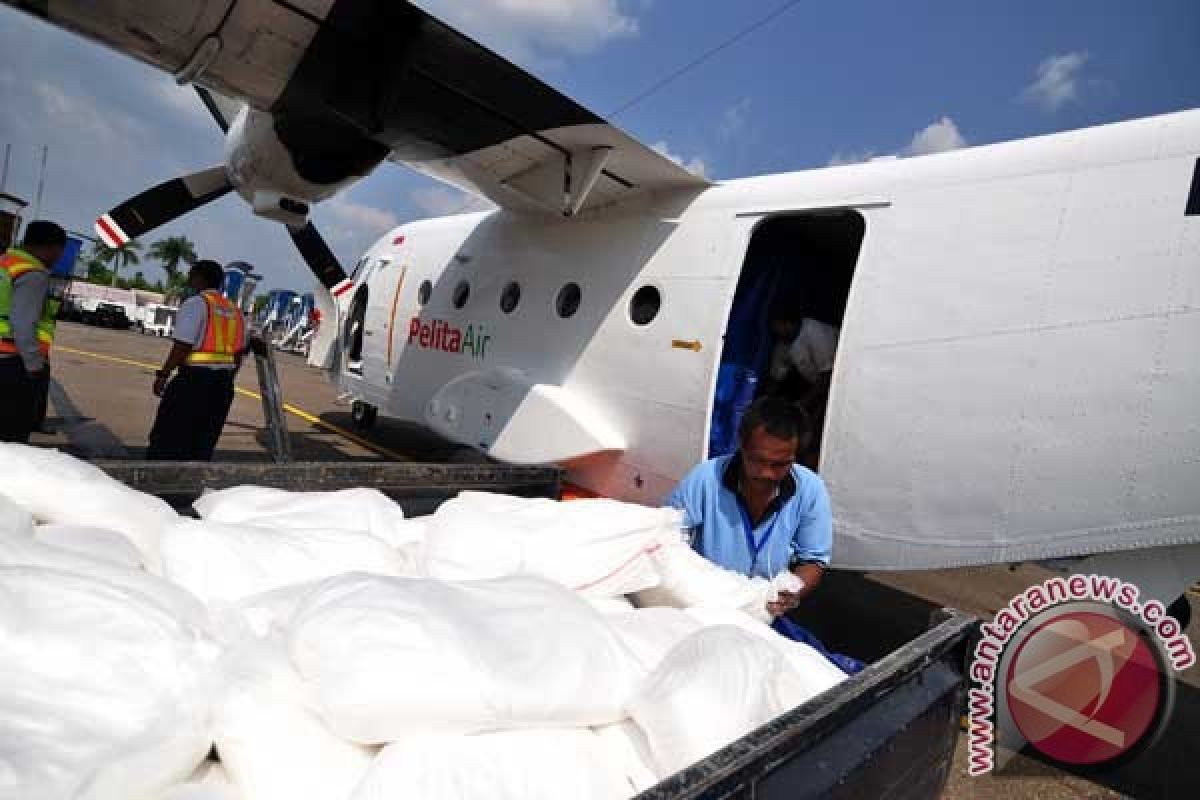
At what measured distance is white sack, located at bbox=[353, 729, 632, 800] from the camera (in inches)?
39.5

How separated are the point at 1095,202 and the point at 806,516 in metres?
1.98

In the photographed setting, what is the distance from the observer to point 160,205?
23.2 ft

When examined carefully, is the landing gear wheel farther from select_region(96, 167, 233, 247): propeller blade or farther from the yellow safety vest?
the yellow safety vest

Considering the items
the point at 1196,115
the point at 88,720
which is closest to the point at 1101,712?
the point at 1196,115

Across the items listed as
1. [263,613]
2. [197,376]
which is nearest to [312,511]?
[263,613]

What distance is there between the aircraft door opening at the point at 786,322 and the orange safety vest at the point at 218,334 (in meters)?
3.50

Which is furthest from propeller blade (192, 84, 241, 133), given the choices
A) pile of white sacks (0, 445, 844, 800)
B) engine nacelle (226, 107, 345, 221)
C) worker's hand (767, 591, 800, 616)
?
worker's hand (767, 591, 800, 616)

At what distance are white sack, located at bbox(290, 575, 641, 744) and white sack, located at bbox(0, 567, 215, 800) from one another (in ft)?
0.59

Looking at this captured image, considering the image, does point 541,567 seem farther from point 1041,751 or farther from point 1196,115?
point 1196,115

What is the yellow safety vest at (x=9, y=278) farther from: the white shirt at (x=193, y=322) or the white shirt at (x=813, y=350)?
the white shirt at (x=813, y=350)

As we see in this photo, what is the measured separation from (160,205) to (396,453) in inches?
157

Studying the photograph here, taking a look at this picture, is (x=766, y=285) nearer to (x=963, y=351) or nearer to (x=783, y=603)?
(x=963, y=351)

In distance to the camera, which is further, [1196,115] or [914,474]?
[914,474]

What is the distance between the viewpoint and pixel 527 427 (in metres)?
A: 5.19
